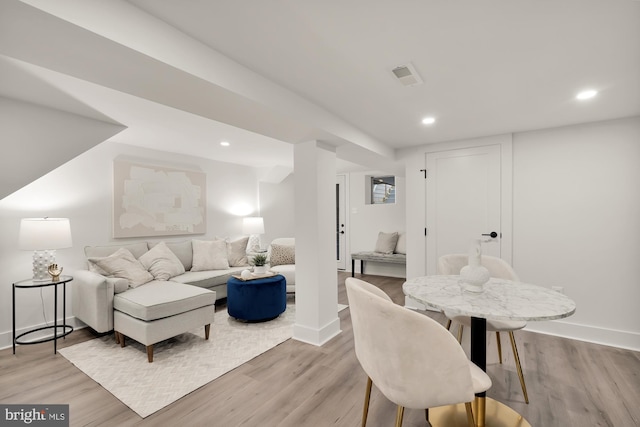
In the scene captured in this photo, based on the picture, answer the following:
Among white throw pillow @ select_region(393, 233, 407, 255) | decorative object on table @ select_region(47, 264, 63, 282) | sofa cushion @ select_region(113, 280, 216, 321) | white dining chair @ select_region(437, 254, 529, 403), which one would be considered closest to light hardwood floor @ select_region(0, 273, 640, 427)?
white dining chair @ select_region(437, 254, 529, 403)

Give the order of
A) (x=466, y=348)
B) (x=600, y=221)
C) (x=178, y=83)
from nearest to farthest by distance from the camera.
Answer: (x=178, y=83) < (x=466, y=348) < (x=600, y=221)

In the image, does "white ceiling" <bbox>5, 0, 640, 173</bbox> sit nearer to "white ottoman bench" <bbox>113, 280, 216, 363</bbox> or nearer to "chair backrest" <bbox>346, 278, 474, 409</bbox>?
"chair backrest" <bbox>346, 278, 474, 409</bbox>

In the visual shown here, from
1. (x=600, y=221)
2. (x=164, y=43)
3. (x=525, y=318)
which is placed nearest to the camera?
(x=525, y=318)

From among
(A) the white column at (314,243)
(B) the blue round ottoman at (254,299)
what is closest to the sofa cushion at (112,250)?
(B) the blue round ottoman at (254,299)

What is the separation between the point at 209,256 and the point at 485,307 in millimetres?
3735

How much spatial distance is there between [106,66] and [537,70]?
2538mm

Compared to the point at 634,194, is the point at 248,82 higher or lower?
higher

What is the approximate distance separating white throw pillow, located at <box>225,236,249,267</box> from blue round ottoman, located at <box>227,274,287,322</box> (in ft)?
3.87

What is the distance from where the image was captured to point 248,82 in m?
1.83

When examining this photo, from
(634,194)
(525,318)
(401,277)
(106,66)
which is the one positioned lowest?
(401,277)

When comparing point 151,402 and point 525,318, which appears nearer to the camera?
point 525,318

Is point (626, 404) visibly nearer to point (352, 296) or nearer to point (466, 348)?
point (466, 348)

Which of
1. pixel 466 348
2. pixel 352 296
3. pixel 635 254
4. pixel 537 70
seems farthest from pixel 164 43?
pixel 635 254

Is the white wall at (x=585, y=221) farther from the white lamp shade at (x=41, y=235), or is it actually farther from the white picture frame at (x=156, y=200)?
the white lamp shade at (x=41, y=235)
